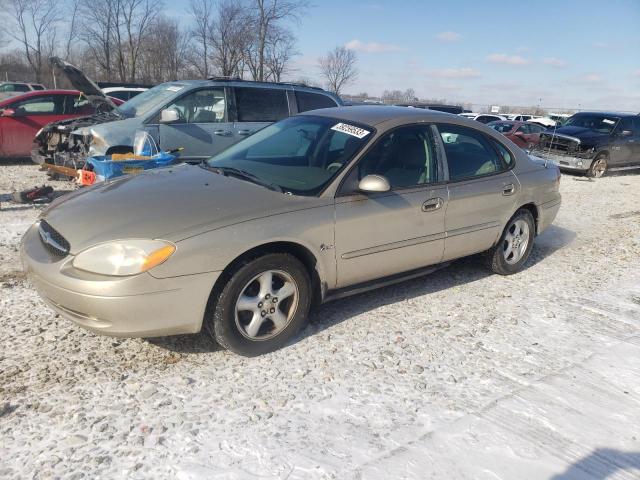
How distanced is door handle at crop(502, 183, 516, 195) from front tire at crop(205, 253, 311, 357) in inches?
91.7

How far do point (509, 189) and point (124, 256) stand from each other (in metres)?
3.52

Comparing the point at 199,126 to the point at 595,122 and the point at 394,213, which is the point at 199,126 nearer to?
the point at 394,213

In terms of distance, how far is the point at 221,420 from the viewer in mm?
2607

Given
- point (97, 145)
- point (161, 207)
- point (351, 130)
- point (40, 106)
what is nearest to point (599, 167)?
point (351, 130)

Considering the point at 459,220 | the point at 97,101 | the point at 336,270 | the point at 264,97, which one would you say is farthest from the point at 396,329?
the point at 97,101

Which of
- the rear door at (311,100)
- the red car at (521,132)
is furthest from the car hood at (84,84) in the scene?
the red car at (521,132)

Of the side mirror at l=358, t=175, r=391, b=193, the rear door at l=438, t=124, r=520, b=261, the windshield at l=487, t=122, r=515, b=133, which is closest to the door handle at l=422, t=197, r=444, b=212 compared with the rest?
the rear door at l=438, t=124, r=520, b=261

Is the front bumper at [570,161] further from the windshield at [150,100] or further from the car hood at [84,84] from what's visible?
the car hood at [84,84]

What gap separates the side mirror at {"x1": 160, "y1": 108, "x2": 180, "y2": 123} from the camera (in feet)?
22.5

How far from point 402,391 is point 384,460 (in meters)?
0.63

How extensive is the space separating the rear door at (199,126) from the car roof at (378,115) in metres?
3.17

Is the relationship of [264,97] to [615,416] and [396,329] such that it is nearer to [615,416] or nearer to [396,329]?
[396,329]

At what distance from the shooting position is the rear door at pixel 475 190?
4.23m

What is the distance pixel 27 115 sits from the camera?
9914mm
